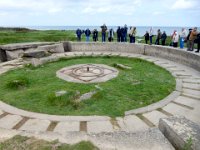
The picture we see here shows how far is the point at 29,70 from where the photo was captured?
11.0 m

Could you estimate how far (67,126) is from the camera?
558 centimetres

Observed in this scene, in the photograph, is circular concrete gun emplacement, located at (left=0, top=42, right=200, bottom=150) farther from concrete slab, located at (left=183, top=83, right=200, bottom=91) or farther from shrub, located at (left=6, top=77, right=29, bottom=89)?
shrub, located at (left=6, top=77, right=29, bottom=89)

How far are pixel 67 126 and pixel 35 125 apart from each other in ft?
2.66

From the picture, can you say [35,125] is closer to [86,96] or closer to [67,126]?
[67,126]

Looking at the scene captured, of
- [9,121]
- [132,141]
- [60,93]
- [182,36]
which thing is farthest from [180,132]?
[182,36]

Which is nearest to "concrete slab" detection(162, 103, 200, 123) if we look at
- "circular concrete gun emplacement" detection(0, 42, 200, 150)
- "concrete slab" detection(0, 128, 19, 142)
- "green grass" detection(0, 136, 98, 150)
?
"circular concrete gun emplacement" detection(0, 42, 200, 150)

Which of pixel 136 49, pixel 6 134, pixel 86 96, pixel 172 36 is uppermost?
pixel 172 36

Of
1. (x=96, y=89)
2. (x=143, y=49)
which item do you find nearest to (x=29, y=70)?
(x=96, y=89)

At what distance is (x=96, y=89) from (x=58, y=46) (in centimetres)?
889

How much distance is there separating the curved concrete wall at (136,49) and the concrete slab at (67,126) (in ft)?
24.8

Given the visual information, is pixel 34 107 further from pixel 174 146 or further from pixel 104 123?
pixel 174 146

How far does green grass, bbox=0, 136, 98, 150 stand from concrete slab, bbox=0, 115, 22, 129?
222 centimetres

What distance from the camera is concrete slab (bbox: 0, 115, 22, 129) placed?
5.65 m

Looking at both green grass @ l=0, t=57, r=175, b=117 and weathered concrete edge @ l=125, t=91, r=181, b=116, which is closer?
weathered concrete edge @ l=125, t=91, r=181, b=116
